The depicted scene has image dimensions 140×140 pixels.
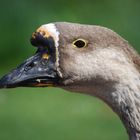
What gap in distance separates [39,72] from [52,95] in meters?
5.23

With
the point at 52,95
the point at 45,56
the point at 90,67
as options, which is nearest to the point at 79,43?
the point at 90,67

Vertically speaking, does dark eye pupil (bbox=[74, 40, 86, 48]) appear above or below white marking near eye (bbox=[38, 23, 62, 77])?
below

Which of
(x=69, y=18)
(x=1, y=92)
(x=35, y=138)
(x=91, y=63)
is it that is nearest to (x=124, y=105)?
(x=91, y=63)

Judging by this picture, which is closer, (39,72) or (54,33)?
(54,33)

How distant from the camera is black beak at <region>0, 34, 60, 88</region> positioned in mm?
6309

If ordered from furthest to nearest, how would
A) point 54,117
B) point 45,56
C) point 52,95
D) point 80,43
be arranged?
point 52,95 < point 54,117 < point 45,56 < point 80,43

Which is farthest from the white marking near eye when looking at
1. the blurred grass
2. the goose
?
the blurred grass

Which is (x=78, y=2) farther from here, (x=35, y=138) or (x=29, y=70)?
(x=29, y=70)

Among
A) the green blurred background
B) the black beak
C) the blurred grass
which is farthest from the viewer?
the green blurred background

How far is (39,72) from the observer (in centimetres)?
635

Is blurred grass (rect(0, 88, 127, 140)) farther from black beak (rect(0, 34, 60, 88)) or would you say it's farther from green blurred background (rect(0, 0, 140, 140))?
black beak (rect(0, 34, 60, 88))

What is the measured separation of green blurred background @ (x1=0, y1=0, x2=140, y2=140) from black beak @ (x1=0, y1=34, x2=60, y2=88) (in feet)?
12.7

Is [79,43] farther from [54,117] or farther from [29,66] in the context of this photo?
[54,117]

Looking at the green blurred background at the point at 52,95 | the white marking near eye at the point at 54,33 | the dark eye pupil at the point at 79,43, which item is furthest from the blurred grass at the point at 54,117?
the dark eye pupil at the point at 79,43
